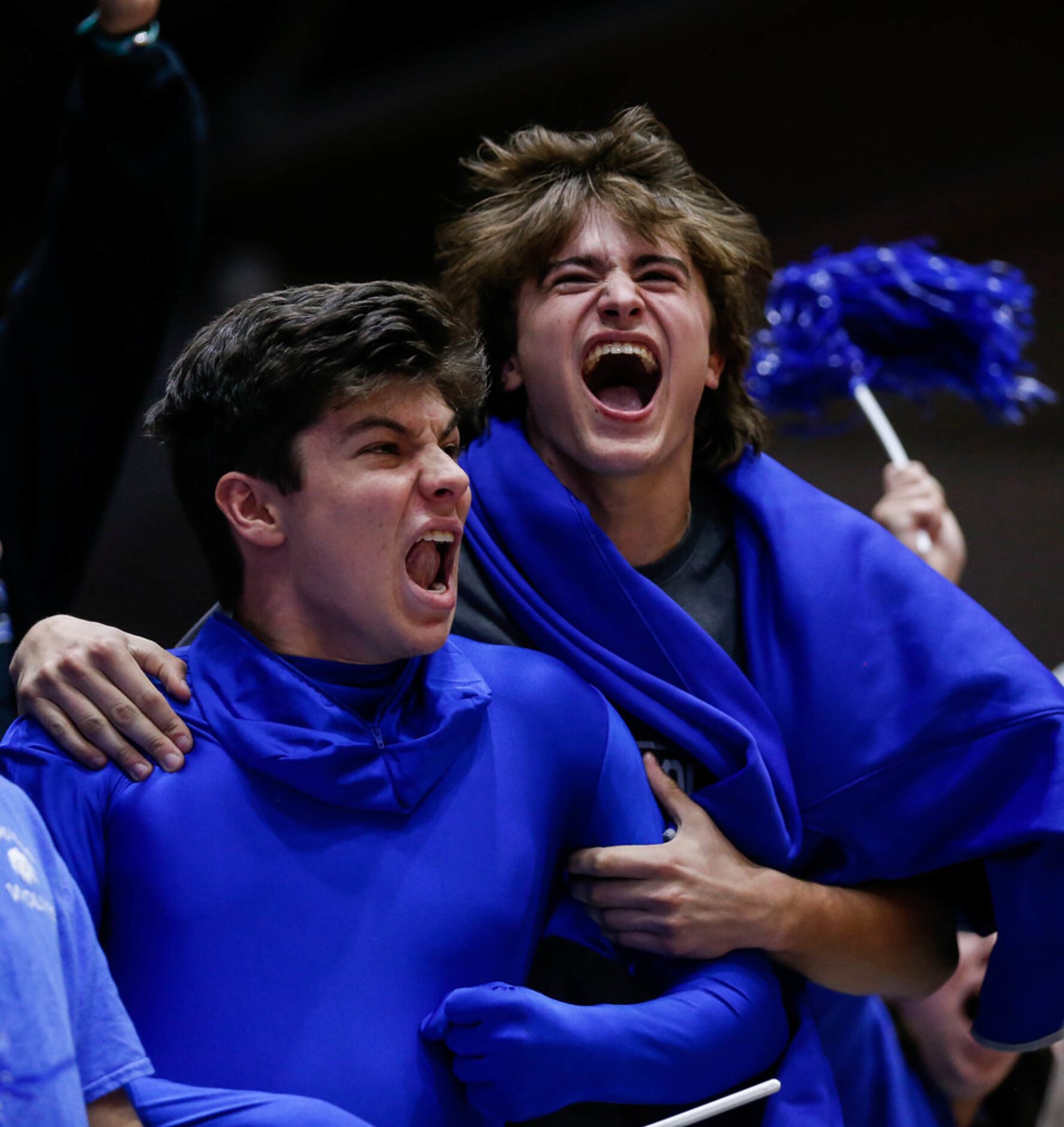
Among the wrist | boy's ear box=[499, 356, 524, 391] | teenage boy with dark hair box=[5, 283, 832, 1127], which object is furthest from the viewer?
boy's ear box=[499, 356, 524, 391]

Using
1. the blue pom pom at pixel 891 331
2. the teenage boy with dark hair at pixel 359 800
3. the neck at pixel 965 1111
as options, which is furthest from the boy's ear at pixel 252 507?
the blue pom pom at pixel 891 331

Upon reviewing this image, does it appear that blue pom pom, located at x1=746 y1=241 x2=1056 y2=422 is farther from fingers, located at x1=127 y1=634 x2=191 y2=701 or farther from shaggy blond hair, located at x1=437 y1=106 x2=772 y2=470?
fingers, located at x1=127 y1=634 x2=191 y2=701

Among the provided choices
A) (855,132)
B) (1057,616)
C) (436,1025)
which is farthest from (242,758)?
(855,132)

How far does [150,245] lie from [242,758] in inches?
33.2

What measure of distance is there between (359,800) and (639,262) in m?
0.64

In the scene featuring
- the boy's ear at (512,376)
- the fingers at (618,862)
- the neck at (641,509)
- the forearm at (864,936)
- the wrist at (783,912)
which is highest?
the boy's ear at (512,376)

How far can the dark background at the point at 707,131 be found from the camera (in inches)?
96.2

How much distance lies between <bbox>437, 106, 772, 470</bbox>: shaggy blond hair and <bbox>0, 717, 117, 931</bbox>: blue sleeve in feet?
2.16

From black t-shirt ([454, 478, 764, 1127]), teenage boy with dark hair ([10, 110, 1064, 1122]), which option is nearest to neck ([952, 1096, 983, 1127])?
teenage boy with dark hair ([10, 110, 1064, 1122])

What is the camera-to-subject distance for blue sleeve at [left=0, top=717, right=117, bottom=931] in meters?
1.13

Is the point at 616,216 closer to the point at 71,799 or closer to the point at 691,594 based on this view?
the point at 691,594

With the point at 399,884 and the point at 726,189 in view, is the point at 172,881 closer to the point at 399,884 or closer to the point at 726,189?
the point at 399,884

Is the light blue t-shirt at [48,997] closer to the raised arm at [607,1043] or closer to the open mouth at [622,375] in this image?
the raised arm at [607,1043]

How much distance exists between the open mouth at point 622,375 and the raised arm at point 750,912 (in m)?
0.37
